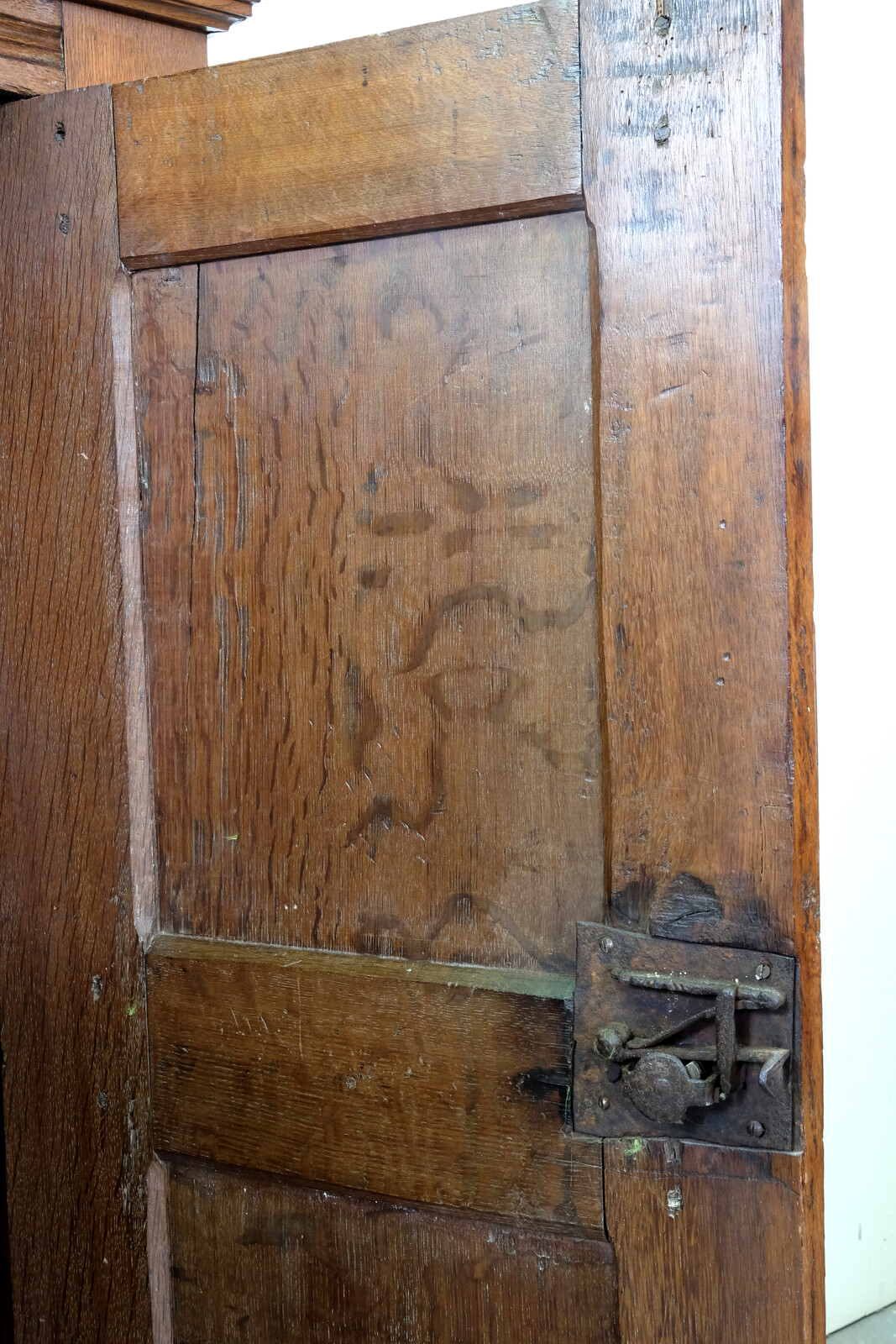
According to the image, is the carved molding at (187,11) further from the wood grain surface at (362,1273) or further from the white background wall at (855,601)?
the wood grain surface at (362,1273)

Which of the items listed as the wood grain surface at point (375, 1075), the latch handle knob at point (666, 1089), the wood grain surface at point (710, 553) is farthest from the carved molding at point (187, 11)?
the latch handle knob at point (666, 1089)

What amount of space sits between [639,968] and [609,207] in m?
0.52

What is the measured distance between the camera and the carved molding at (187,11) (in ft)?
3.25

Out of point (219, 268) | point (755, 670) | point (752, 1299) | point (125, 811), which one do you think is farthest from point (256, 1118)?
point (219, 268)

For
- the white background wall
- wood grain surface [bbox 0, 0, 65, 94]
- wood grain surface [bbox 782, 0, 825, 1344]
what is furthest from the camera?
the white background wall

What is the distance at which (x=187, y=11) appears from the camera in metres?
1.04

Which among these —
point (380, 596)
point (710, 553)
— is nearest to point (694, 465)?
point (710, 553)

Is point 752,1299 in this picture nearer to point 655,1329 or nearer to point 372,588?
point 655,1329

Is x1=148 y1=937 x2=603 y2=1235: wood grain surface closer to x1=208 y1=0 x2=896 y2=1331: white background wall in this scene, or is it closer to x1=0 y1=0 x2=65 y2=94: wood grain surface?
x1=0 y1=0 x2=65 y2=94: wood grain surface

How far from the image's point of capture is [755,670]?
2.49 feet

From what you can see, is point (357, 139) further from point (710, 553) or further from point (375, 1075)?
point (375, 1075)

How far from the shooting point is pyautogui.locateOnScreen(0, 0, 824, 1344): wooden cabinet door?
0.76 metres

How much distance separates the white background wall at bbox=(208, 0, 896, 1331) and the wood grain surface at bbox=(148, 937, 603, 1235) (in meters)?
0.91

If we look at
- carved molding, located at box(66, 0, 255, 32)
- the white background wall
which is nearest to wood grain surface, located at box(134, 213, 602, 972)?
carved molding, located at box(66, 0, 255, 32)
